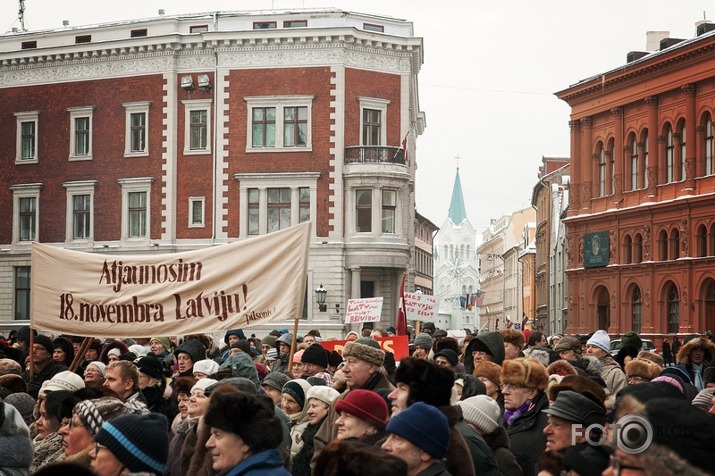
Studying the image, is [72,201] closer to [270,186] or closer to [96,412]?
[270,186]

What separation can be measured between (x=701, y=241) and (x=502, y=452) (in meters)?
43.5

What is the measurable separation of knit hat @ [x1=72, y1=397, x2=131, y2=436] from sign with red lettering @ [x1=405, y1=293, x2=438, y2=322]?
1971cm

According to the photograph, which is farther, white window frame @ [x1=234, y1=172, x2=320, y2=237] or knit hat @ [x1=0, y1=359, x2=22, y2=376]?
white window frame @ [x1=234, y1=172, x2=320, y2=237]

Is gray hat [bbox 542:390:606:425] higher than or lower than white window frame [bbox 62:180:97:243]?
lower

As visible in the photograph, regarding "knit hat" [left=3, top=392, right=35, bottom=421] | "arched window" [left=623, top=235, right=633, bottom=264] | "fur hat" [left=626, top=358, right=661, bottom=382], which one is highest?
"arched window" [left=623, top=235, right=633, bottom=264]

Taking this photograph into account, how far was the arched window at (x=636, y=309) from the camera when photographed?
176 ft

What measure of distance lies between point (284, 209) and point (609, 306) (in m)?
17.2

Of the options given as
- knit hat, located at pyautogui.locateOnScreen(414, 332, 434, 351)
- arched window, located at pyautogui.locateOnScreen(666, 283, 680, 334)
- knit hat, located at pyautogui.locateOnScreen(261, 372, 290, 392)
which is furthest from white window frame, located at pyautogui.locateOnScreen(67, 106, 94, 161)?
knit hat, located at pyautogui.locateOnScreen(261, 372, 290, 392)

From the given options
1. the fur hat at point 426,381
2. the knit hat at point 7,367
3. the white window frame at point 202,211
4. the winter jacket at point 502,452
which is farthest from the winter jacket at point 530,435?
the white window frame at point 202,211

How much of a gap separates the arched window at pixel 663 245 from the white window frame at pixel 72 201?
25464 millimetres

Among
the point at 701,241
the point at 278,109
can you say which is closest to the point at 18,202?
the point at 278,109

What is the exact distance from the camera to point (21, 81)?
178ft

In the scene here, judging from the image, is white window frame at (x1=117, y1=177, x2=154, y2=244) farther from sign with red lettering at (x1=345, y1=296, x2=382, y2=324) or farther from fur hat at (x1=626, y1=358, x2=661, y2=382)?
fur hat at (x1=626, y1=358, x2=661, y2=382)

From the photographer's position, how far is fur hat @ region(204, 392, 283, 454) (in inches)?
233
